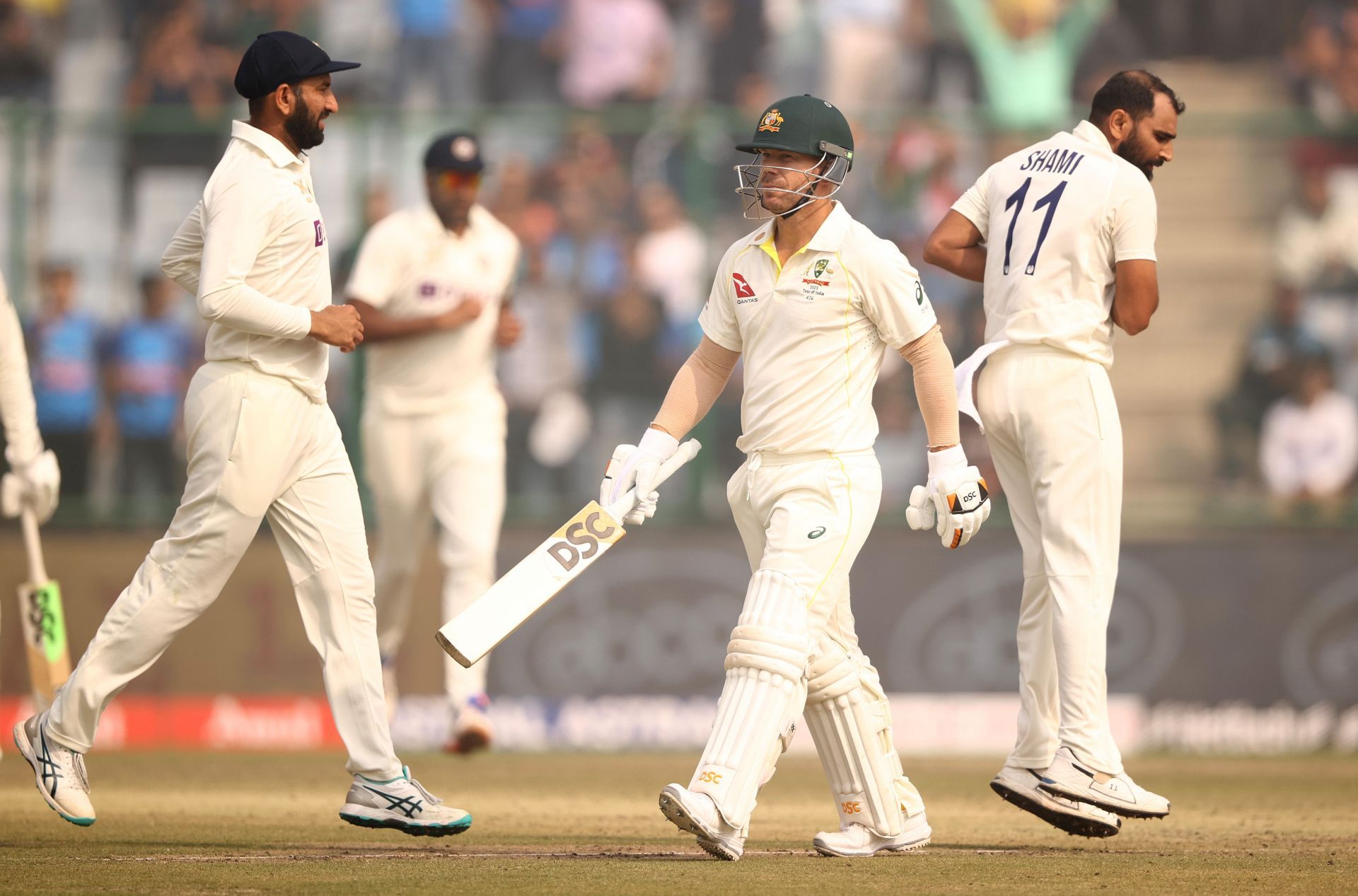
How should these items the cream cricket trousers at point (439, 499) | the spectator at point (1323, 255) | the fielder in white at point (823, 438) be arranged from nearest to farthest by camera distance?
the fielder in white at point (823, 438) → the cream cricket trousers at point (439, 499) → the spectator at point (1323, 255)

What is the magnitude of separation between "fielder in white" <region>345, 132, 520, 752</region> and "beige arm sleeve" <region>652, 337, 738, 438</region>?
2819 millimetres

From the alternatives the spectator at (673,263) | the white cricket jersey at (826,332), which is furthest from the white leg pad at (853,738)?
the spectator at (673,263)

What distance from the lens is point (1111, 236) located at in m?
6.20

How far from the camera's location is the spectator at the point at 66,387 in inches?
441

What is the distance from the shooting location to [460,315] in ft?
27.8

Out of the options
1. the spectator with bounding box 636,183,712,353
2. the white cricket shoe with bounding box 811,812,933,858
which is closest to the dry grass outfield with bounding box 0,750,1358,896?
the white cricket shoe with bounding box 811,812,933,858

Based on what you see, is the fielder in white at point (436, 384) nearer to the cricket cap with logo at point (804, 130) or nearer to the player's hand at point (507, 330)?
the player's hand at point (507, 330)

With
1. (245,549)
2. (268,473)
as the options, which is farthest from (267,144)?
(245,549)

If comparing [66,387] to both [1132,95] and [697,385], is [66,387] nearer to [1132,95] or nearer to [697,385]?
[697,385]

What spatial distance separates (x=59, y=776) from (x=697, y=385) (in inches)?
90.4

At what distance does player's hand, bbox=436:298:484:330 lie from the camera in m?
8.44

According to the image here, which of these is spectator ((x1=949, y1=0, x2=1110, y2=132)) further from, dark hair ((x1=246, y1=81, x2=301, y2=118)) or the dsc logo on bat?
the dsc logo on bat

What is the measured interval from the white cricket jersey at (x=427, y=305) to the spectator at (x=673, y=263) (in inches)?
116

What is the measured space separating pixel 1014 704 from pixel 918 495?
570 cm
